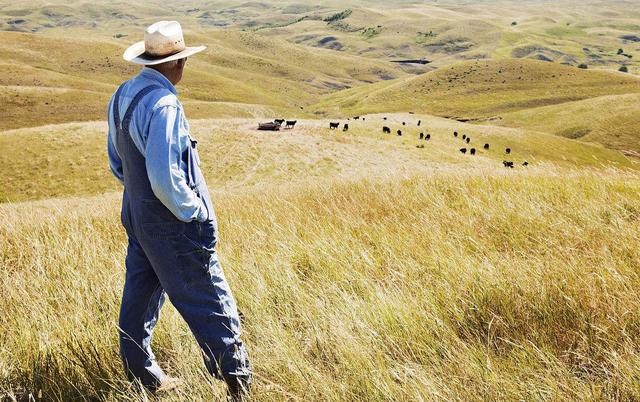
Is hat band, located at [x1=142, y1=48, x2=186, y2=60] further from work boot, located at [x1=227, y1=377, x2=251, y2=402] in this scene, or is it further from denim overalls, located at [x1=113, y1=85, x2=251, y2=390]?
work boot, located at [x1=227, y1=377, x2=251, y2=402]

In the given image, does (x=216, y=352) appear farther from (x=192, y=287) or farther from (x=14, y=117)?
(x=14, y=117)

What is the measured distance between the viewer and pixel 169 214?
2895 mm

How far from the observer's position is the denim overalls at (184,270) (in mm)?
2883

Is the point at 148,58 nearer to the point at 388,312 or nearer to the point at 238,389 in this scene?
the point at 238,389

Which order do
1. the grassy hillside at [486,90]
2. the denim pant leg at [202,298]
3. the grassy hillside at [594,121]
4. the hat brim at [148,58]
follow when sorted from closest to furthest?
the denim pant leg at [202,298]
the hat brim at [148,58]
the grassy hillside at [594,121]
the grassy hillside at [486,90]

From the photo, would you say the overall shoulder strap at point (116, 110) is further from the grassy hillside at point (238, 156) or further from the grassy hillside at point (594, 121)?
the grassy hillside at point (594, 121)

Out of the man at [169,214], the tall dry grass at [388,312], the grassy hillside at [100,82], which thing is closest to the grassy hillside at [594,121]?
the grassy hillside at [100,82]

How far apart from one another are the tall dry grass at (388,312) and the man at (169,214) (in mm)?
216

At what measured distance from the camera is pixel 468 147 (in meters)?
52.1

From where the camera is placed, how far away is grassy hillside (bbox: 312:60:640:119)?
115 metres

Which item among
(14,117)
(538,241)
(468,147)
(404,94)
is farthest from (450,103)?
(538,241)

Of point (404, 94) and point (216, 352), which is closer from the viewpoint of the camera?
point (216, 352)

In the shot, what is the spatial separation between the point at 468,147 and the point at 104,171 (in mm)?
39305

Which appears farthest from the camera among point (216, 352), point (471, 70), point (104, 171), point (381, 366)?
point (471, 70)
